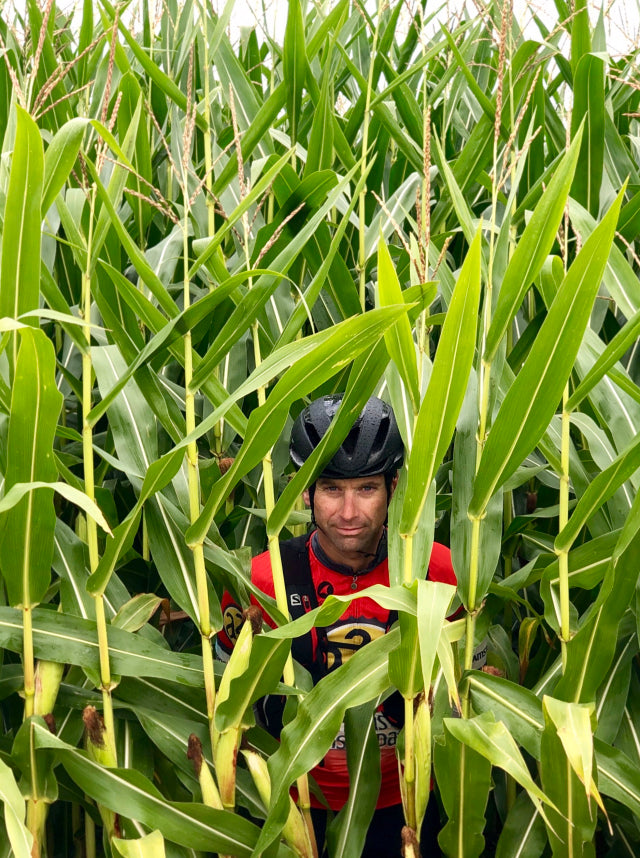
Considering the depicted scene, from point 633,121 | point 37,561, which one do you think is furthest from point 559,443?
point 633,121

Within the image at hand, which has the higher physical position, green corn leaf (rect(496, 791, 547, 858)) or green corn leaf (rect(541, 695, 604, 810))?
green corn leaf (rect(541, 695, 604, 810))

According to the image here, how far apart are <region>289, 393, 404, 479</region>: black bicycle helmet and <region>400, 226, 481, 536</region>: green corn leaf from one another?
36cm

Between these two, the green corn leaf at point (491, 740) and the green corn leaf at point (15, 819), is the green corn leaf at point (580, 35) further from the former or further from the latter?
the green corn leaf at point (15, 819)

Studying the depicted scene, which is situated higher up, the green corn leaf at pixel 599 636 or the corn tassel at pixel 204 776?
the green corn leaf at pixel 599 636

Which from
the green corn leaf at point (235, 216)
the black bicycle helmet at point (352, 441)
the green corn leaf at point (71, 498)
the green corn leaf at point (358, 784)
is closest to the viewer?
the green corn leaf at point (71, 498)

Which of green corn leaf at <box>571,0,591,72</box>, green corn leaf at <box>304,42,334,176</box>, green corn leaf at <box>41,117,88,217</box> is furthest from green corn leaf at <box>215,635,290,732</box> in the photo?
green corn leaf at <box>571,0,591,72</box>

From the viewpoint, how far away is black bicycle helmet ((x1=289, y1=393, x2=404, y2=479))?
1.68 m

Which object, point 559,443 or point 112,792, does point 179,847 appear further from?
point 559,443

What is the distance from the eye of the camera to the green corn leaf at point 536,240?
1285 mm

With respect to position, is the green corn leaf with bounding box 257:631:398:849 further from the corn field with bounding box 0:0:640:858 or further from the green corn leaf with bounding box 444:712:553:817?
the green corn leaf with bounding box 444:712:553:817

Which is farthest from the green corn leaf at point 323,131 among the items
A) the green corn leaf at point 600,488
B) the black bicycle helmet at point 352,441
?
the green corn leaf at point 600,488

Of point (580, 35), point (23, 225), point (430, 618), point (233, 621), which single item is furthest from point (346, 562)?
point (580, 35)

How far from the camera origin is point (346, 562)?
1.82 metres

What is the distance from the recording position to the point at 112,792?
4.54ft
